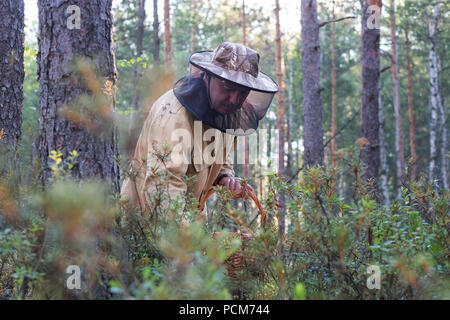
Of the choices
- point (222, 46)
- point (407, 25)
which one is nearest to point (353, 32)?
point (407, 25)

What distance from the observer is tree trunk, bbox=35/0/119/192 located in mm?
2740

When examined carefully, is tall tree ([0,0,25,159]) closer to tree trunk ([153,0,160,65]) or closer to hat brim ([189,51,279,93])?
hat brim ([189,51,279,93])

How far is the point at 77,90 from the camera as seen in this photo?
279 centimetres

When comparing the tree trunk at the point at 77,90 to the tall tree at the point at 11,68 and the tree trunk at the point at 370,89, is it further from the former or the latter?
the tree trunk at the point at 370,89

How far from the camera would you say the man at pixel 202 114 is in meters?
3.24

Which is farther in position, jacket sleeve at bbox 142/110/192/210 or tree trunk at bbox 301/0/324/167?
tree trunk at bbox 301/0/324/167

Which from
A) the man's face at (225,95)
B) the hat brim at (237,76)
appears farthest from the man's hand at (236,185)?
the hat brim at (237,76)

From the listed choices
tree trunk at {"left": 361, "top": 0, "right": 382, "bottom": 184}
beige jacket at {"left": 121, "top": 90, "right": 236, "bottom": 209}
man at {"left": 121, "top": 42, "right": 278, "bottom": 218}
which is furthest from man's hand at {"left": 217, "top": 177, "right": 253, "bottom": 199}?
tree trunk at {"left": 361, "top": 0, "right": 382, "bottom": 184}

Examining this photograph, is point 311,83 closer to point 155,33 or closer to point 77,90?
point 155,33

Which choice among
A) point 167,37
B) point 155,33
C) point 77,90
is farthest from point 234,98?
point 155,33

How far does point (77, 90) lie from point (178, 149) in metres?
0.82

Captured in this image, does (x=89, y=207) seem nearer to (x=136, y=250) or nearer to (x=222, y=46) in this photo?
(x=136, y=250)

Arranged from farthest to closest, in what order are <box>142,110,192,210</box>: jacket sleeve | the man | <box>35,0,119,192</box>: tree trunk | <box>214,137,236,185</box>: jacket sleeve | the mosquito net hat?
<box>214,137,236,185</box>: jacket sleeve < the mosquito net hat < the man < <box>142,110,192,210</box>: jacket sleeve < <box>35,0,119,192</box>: tree trunk

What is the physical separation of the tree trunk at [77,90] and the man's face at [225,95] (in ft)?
2.83
